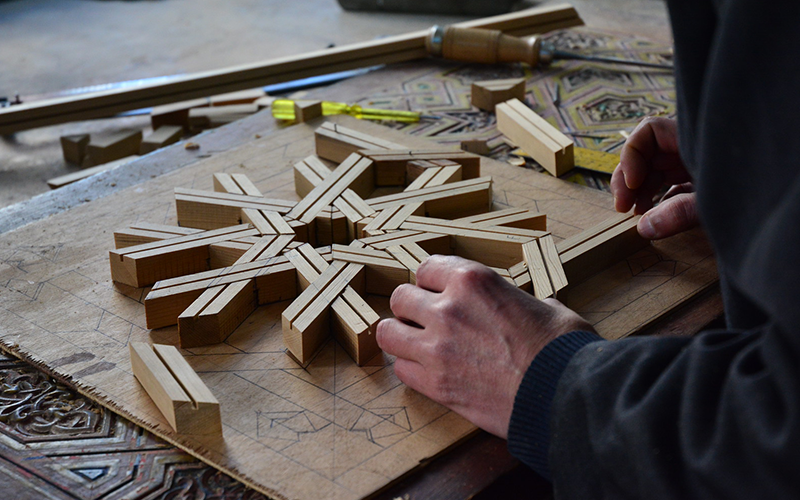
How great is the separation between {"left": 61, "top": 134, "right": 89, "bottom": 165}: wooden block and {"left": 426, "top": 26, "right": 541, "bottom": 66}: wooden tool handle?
84.8 inches

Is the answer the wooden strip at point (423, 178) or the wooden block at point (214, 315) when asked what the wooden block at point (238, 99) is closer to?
the wooden strip at point (423, 178)

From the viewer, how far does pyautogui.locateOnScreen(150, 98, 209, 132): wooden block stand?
3655 millimetres

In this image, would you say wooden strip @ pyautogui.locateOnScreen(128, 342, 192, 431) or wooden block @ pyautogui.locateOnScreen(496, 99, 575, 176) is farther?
wooden block @ pyautogui.locateOnScreen(496, 99, 575, 176)

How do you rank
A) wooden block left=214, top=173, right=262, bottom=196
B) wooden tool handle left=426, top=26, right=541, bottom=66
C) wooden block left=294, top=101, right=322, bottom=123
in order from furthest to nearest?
wooden tool handle left=426, top=26, right=541, bottom=66
wooden block left=294, top=101, right=322, bottom=123
wooden block left=214, top=173, right=262, bottom=196

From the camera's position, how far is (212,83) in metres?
3.22

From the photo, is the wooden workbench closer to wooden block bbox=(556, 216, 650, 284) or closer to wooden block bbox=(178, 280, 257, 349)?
wooden block bbox=(556, 216, 650, 284)

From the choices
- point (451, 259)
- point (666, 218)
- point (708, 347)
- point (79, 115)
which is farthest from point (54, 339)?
point (79, 115)

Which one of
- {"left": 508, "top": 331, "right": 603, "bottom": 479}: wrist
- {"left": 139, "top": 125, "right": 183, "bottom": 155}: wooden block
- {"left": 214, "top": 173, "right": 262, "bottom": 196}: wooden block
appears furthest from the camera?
{"left": 139, "top": 125, "right": 183, "bottom": 155}: wooden block

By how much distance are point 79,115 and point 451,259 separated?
2.64 metres

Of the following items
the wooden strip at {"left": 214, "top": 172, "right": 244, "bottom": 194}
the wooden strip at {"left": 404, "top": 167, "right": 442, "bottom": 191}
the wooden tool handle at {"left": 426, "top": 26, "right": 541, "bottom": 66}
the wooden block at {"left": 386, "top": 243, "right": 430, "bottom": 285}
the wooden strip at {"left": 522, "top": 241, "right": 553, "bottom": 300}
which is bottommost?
the wooden strip at {"left": 522, "top": 241, "right": 553, "bottom": 300}

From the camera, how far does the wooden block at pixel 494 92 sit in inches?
106

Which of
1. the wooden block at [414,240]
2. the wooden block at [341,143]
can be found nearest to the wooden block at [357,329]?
the wooden block at [414,240]

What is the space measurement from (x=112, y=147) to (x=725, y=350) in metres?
3.54

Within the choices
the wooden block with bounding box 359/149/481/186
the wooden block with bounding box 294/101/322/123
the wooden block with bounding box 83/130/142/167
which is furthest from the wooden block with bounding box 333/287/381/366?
the wooden block with bounding box 83/130/142/167
